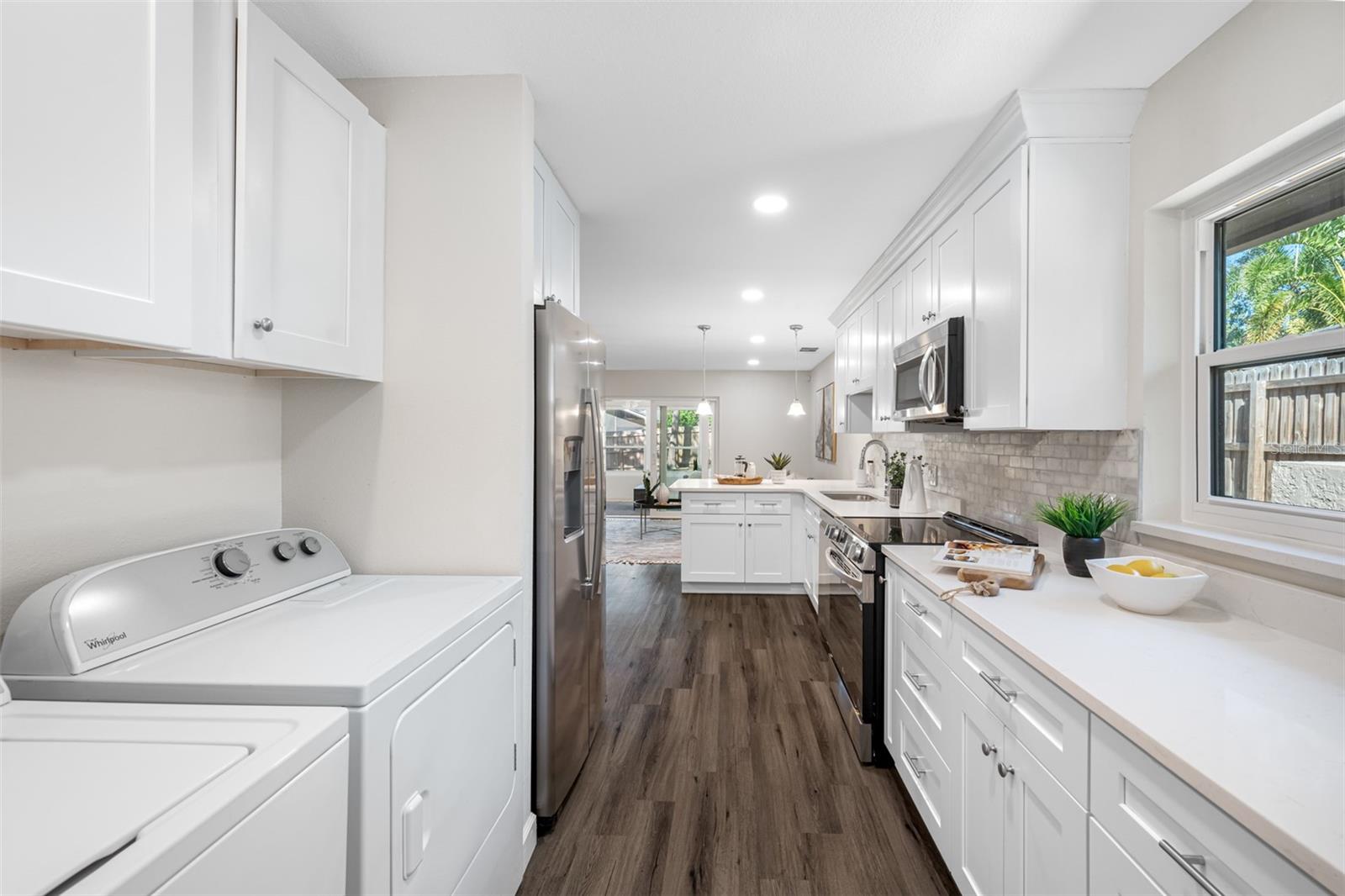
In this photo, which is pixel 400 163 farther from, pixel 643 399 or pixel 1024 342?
pixel 643 399

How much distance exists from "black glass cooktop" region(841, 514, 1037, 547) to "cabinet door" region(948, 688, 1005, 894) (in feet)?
2.87

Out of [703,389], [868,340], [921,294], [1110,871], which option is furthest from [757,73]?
[703,389]

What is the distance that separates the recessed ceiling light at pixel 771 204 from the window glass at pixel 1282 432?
1.73 m

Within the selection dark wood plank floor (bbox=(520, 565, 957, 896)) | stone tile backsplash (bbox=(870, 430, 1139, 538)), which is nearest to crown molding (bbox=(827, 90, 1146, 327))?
stone tile backsplash (bbox=(870, 430, 1139, 538))

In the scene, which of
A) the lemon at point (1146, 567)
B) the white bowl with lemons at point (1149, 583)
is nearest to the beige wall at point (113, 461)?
the white bowl with lemons at point (1149, 583)

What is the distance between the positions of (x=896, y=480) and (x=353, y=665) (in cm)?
350

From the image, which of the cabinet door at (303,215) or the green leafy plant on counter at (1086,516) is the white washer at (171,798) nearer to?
the cabinet door at (303,215)

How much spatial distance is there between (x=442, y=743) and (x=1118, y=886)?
4.22ft

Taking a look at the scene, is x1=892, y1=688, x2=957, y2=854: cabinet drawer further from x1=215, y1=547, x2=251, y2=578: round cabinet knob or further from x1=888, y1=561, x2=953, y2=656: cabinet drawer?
x1=215, y1=547, x2=251, y2=578: round cabinet knob

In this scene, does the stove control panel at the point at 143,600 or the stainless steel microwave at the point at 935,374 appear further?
the stainless steel microwave at the point at 935,374

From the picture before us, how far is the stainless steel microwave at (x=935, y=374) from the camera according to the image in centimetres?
232

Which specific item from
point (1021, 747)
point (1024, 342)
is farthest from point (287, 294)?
point (1024, 342)

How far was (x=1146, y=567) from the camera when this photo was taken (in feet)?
5.05

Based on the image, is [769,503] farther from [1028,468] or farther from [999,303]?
[999,303]
